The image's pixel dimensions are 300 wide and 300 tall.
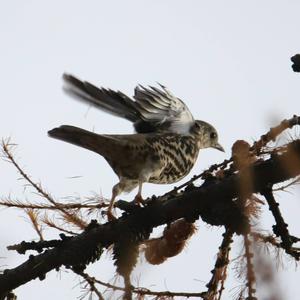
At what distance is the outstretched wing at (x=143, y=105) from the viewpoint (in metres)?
3.81

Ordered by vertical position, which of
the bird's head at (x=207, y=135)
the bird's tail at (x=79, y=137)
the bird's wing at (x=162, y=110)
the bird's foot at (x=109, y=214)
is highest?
the bird's head at (x=207, y=135)

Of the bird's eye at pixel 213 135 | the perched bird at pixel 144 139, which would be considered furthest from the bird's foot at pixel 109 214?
the bird's eye at pixel 213 135

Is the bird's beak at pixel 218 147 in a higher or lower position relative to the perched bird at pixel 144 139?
higher

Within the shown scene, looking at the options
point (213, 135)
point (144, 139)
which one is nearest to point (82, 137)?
point (144, 139)

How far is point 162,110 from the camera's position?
15.4 feet

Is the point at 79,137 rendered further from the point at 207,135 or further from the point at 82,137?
the point at 207,135

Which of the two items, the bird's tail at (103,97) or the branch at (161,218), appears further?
the bird's tail at (103,97)

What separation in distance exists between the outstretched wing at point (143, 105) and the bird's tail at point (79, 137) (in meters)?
0.21

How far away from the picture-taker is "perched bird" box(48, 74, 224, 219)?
4250 millimetres

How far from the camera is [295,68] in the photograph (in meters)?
2.49

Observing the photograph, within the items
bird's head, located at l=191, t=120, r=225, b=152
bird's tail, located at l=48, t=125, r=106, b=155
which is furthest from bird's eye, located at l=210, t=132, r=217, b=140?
bird's tail, located at l=48, t=125, r=106, b=155

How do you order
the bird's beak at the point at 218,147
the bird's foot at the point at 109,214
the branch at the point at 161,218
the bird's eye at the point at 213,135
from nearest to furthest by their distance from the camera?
the branch at the point at 161,218, the bird's foot at the point at 109,214, the bird's eye at the point at 213,135, the bird's beak at the point at 218,147

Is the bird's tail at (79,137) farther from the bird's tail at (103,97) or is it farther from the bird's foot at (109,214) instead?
the bird's foot at (109,214)

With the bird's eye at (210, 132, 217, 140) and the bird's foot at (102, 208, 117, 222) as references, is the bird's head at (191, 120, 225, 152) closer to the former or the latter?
the bird's eye at (210, 132, 217, 140)
